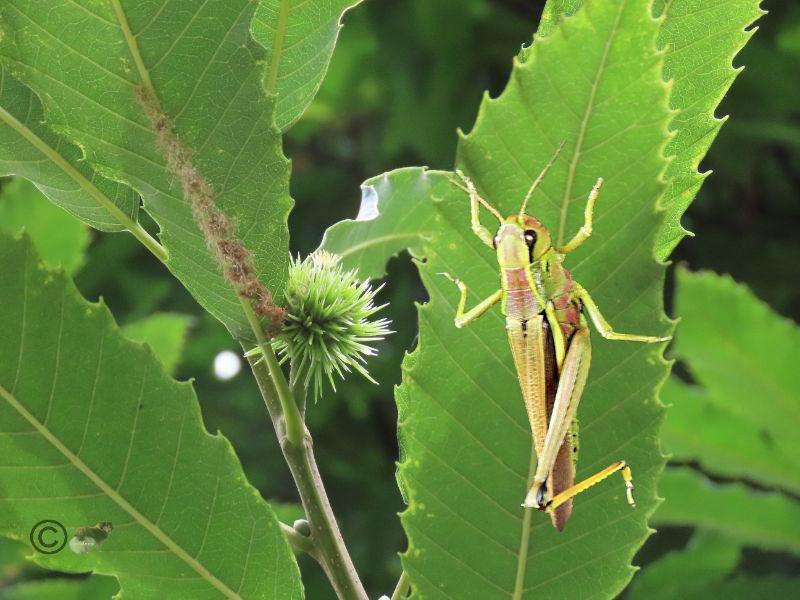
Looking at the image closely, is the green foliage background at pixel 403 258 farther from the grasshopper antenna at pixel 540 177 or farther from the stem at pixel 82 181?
the grasshopper antenna at pixel 540 177

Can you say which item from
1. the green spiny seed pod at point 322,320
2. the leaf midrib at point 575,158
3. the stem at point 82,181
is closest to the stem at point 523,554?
the leaf midrib at point 575,158

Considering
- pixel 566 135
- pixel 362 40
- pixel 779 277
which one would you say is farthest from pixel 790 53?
pixel 566 135

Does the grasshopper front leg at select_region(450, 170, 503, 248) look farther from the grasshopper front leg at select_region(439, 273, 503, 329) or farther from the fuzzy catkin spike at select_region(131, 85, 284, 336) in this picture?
the fuzzy catkin spike at select_region(131, 85, 284, 336)

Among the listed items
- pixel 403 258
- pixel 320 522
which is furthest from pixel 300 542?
pixel 403 258

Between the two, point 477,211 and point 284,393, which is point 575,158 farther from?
point 284,393

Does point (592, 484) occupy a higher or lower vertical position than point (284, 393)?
lower

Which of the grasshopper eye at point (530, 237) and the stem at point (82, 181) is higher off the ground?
the stem at point (82, 181)
